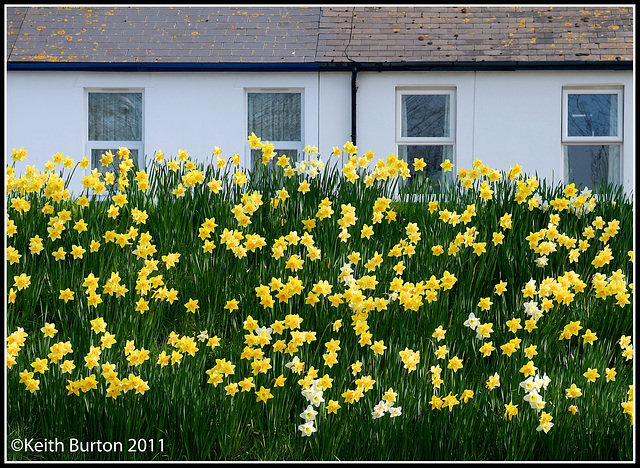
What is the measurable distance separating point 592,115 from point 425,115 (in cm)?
230

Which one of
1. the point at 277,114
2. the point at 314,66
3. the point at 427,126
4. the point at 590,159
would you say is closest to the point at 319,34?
the point at 314,66

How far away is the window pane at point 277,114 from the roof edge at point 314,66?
42 centimetres

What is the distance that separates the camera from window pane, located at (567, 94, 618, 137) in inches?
Answer: 344

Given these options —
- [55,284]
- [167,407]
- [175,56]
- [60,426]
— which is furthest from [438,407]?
[175,56]

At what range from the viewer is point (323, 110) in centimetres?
872

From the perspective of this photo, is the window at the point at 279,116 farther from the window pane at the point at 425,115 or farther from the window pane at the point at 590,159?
the window pane at the point at 590,159

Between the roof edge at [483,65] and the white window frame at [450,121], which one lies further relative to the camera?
the white window frame at [450,121]

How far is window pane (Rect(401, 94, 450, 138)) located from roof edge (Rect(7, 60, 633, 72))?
438 millimetres

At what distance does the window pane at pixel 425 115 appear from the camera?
8.84 metres

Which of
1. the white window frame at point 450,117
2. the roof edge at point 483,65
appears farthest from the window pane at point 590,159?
the white window frame at point 450,117

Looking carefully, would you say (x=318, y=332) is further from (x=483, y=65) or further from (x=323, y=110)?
(x=483, y=65)

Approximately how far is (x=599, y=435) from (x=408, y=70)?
21.3 ft

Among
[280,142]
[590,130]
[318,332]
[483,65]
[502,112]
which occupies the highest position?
[483,65]

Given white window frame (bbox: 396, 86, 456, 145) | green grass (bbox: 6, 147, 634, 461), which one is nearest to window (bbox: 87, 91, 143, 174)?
white window frame (bbox: 396, 86, 456, 145)
